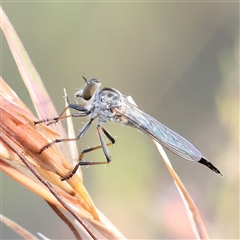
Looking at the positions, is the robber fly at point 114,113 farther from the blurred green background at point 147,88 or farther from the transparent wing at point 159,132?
the blurred green background at point 147,88

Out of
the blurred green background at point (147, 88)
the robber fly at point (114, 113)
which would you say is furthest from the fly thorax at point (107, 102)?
the blurred green background at point (147, 88)

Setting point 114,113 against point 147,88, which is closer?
point 114,113

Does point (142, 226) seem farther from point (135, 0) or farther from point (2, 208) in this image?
point (135, 0)

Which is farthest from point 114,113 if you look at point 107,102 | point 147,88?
point 147,88

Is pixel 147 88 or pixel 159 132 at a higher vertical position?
pixel 147 88

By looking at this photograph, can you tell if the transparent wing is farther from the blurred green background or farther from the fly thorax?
the blurred green background

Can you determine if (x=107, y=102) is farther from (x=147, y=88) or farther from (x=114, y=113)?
(x=147, y=88)
